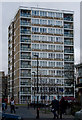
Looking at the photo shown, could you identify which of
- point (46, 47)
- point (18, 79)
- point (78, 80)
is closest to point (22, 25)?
point (46, 47)

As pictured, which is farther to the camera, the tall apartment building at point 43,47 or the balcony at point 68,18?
the balcony at point 68,18

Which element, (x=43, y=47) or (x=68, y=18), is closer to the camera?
(x=43, y=47)

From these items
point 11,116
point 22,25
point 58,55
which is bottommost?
point 11,116

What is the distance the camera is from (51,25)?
98438mm

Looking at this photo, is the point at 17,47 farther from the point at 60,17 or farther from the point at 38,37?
the point at 60,17

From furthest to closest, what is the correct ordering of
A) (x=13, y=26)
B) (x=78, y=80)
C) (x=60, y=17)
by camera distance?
(x=13, y=26), (x=60, y=17), (x=78, y=80)

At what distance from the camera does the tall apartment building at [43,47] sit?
3720 inches

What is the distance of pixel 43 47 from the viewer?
97.0 meters

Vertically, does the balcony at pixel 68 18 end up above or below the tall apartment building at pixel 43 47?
above

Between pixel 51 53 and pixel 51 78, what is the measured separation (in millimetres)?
8217

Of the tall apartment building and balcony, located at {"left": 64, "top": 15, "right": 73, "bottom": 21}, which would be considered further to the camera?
balcony, located at {"left": 64, "top": 15, "right": 73, "bottom": 21}

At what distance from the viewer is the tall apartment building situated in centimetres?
9450

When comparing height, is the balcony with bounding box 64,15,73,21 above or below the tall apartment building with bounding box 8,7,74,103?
above

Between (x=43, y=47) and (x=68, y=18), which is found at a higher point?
(x=68, y=18)
